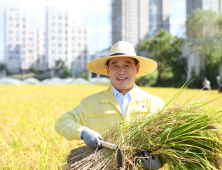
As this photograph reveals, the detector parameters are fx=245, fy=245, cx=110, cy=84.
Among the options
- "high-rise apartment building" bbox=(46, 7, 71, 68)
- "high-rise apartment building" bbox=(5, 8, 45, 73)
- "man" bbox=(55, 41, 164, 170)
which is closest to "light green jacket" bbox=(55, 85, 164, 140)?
"man" bbox=(55, 41, 164, 170)

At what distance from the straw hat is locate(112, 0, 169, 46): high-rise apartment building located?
47534mm

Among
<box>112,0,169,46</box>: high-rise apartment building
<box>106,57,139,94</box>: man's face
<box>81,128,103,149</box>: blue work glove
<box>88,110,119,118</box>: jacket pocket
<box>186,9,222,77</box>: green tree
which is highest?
<box>112,0,169,46</box>: high-rise apartment building

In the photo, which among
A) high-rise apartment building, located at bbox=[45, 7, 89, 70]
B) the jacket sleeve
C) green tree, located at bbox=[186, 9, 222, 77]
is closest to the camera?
the jacket sleeve

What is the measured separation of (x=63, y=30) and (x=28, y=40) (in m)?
15.3

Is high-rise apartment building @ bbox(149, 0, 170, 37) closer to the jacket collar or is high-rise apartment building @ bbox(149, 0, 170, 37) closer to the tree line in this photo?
the tree line

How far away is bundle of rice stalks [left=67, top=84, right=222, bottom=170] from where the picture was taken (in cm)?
171

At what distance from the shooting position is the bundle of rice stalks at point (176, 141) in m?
1.71

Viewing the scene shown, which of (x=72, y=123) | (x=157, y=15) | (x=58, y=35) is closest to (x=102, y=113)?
(x=72, y=123)

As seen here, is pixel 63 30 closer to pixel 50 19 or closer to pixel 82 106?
pixel 50 19

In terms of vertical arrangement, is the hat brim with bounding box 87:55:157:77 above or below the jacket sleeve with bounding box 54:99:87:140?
above

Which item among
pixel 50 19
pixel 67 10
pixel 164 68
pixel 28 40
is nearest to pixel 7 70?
pixel 28 40

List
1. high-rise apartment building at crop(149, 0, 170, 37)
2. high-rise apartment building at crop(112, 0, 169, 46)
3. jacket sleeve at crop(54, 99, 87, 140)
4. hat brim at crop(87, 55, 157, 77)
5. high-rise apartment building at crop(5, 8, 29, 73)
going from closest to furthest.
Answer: jacket sleeve at crop(54, 99, 87, 140) → hat brim at crop(87, 55, 157, 77) → high-rise apartment building at crop(112, 0, 169, 46) → high-rise apartment building at crop(149, 0, 170, 37) → high-rise apartment building at crop(5, 8, 29, 73)

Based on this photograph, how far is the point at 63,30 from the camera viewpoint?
98.6m

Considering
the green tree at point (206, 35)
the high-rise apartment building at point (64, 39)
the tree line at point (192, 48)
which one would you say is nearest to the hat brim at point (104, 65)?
the tree line at point (192, 48)
